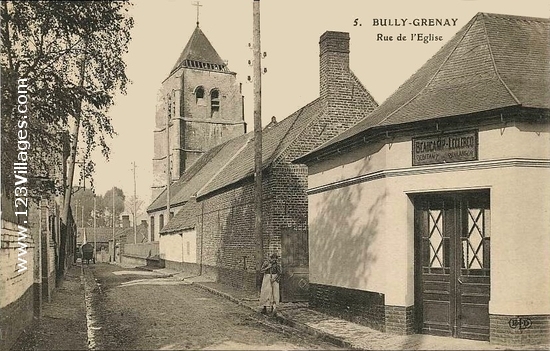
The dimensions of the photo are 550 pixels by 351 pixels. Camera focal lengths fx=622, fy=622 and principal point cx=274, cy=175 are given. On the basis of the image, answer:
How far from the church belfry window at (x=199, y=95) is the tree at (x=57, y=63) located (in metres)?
46.3

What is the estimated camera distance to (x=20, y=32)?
10188 mm

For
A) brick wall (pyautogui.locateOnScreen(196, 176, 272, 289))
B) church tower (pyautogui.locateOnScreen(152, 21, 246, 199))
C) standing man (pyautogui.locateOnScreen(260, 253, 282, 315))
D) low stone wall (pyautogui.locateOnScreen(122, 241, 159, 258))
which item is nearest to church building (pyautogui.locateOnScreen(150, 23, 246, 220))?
→ church tower (pyautogui.locateOnScreen(152, 21, 246, 199))

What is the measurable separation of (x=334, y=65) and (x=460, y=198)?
31.6ft

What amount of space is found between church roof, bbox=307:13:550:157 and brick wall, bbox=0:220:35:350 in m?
6.83

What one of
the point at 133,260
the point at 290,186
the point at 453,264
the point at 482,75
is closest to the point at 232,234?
the point at 290,186

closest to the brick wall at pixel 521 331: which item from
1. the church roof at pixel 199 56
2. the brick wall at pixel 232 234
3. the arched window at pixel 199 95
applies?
the brick wall at pixel 232 234

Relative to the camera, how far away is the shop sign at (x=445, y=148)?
10.9 metres

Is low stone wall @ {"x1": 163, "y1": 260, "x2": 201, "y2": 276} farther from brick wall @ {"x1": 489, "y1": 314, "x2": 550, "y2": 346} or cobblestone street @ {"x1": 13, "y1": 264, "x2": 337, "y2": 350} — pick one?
brick wall @ {"x1": 489, "y1": 314, "x2": 550, "y2": 346}

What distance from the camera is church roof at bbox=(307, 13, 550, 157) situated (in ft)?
36.3

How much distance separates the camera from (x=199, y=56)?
58.8 meters

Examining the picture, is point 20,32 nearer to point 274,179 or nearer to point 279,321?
point 279,321

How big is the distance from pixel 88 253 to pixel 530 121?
5112 cm

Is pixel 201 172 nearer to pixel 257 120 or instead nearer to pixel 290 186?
pixel 290 186

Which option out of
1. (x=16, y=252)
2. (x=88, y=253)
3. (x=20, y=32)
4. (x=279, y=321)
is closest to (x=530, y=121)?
(x=279, y=321)
